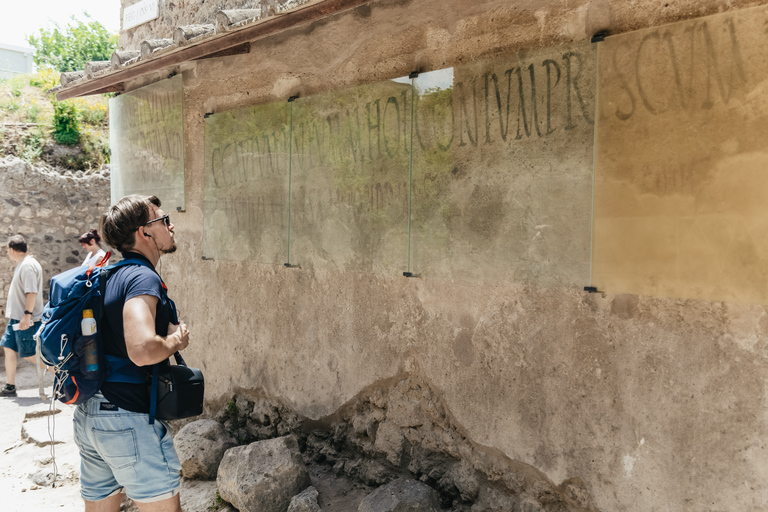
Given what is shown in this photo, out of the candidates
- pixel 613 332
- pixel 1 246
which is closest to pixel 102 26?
pixel 1 246

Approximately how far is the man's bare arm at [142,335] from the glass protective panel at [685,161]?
1.82m

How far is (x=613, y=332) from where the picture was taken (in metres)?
2.55

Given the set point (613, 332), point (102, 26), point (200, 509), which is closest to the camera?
Result: point (613, 332)

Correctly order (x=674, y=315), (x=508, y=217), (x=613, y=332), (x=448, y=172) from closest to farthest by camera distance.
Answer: (x=674, y=315)
(x=613, y=332)
(x=508, y=217)
(x=448, y=172)

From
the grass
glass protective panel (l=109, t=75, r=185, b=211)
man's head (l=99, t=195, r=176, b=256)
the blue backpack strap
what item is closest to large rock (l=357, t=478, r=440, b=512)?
the blue backpack strap

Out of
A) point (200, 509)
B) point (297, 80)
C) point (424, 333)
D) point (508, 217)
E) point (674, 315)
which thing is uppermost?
point (297, 80)

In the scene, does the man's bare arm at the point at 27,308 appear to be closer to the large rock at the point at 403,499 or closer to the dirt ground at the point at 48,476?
the dirt ground at the point at 48,476

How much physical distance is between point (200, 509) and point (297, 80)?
2.83 m

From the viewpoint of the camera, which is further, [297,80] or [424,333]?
[297,80]

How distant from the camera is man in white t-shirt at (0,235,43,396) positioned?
21.2 ft

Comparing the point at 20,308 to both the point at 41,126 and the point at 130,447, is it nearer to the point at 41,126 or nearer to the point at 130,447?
the point at 41,126

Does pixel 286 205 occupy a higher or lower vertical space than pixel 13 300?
higher

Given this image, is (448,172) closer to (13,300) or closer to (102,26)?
(13,300)

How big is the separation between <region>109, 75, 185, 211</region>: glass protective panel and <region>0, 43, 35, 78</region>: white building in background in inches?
1038
